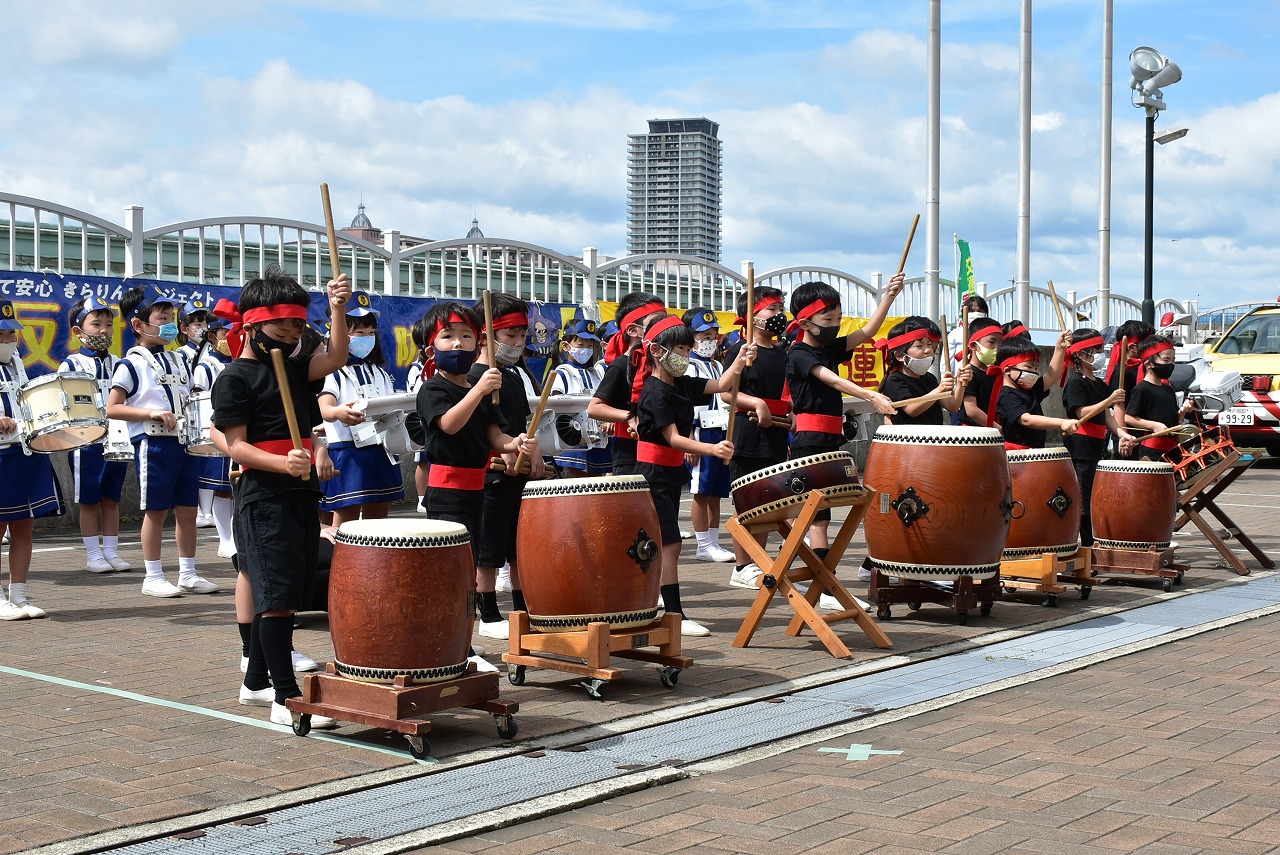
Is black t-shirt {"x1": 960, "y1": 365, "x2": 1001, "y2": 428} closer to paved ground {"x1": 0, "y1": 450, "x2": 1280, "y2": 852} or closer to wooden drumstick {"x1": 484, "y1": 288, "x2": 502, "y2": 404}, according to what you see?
paved ground {"x1": 0, "y1": 450, "x2": 1280, "y2": 852}

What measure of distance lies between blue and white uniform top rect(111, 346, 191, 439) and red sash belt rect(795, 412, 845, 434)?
3.90m

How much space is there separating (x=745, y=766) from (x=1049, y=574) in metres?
4.18

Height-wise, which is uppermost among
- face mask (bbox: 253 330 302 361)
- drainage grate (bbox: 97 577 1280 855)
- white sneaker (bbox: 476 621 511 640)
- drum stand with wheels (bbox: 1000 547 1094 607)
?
face mask (bbox: 253 330 302 361)

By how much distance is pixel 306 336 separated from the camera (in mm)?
6023

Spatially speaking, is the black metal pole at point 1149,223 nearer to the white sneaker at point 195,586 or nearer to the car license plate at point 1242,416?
the car license plate at point 1242,416

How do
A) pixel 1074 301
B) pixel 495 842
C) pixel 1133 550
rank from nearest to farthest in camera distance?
1. pixel 495 842
2. pixel 1133 550
3. pixel 1074 301

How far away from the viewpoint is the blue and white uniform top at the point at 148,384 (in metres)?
9.32

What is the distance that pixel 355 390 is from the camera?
8.91m

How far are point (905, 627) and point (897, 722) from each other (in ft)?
7.60

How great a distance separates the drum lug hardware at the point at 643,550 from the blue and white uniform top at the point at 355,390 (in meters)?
2.64

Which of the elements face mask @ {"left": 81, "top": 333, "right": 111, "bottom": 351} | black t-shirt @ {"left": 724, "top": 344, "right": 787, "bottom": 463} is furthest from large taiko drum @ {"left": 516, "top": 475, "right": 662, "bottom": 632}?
face mask @ {"left": 81, "top": 333, "right": 111, "bottom": 351}

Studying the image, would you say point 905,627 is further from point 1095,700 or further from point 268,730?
point 268,730

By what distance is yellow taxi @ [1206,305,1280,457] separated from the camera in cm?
1956

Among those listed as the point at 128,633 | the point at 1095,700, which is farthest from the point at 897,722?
the point at 128,633
